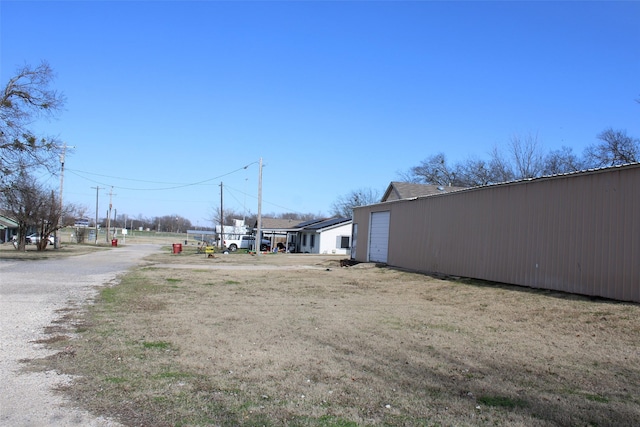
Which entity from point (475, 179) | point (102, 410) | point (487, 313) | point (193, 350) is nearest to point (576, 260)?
point (487, 313)


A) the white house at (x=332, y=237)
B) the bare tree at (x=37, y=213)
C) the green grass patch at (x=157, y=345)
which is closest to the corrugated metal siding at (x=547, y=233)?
the green grass patch at (x=157, y=345)

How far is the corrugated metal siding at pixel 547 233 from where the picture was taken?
36.3 feet

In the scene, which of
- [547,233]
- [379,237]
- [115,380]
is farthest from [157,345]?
[379,237]

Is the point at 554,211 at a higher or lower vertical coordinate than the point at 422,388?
higher

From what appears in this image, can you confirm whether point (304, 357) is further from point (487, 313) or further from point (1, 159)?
point (1, 159)

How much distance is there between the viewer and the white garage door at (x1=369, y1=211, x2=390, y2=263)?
24.6 metres

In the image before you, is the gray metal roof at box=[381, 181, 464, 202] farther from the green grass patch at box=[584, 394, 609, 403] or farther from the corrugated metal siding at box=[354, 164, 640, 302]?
the green grass patch at box=[584, 394, 609, 403]

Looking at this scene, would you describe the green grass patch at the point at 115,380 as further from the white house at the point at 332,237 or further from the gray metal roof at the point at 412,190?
the white house at the point at 332,237

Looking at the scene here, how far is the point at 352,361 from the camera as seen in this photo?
6258mm

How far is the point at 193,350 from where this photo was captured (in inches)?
264

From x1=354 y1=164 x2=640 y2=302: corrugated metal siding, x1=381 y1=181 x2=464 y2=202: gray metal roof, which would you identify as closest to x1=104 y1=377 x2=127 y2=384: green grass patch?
x1=354 y1=164 x2=640 y2=302: corrugated metal siding

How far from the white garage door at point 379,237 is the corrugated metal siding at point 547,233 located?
4.16 m

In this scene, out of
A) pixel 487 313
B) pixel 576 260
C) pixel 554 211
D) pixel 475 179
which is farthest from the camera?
pixel 475 179

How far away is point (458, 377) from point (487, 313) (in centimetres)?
546
